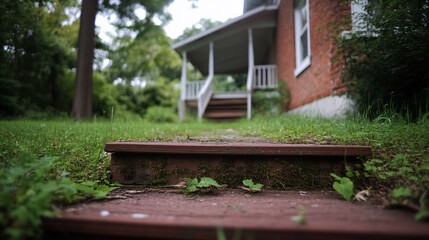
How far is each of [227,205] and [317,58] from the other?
15.5 ft

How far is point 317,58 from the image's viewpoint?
519 cm

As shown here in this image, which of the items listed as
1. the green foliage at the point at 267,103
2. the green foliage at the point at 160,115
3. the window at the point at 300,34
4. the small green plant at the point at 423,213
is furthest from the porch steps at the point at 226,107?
the small green plant at the point at 423,213

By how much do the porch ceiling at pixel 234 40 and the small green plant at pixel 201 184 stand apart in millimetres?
9186

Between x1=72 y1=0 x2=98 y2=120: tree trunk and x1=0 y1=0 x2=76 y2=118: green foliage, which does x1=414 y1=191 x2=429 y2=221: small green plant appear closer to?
x1=0 y1=0 x2=76 y2=118: green foliage

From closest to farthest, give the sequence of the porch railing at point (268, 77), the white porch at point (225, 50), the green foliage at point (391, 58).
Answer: the green foliage at point (391, 58) < the white porch at point (225, 50) < the porch railing at point (268, 77)

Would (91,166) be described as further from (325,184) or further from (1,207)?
(325,184)

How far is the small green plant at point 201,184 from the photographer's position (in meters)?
1.51

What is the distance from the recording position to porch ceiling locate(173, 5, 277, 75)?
394 inches

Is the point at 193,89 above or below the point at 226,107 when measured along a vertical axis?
above

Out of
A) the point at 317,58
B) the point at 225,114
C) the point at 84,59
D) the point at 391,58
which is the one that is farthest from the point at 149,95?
the point at 391,58

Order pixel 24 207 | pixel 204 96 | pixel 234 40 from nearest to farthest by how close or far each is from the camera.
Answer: pixel 24 207
pixel 204 96
pixel 234 40

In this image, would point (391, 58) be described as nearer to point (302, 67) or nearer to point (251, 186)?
point (251, 186)

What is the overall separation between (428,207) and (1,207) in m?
1.70

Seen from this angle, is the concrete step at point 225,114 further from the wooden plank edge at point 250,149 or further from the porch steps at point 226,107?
the wooden plank edge at point 250,149
